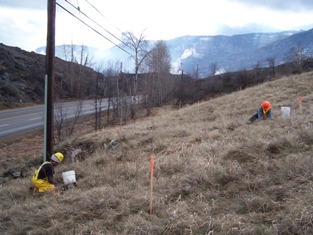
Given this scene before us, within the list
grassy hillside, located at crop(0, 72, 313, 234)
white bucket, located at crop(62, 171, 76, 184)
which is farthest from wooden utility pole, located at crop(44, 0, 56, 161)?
white bucket, located at crop(62, 171, 76, 184)

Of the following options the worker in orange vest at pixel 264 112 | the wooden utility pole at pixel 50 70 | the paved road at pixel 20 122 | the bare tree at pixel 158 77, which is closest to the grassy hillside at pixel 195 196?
the wooden utility pole at pixel 50 70

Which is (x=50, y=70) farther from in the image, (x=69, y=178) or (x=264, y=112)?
(x=264, y=112)

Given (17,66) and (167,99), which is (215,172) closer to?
(17,66)

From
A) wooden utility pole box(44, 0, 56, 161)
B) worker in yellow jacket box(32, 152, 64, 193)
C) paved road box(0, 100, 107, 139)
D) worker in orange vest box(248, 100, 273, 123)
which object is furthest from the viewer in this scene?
paved road box(0, 100, 107, 139)

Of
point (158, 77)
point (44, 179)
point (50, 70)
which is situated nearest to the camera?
point (44, 179)

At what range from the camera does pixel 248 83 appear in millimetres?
51188

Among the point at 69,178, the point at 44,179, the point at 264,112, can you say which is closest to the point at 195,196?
the point at 69,178

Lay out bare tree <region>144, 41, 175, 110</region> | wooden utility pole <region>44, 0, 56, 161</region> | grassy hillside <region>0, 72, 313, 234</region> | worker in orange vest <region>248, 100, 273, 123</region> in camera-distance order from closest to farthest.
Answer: grassy hillside <region>0, 72, 313, 234</region> < wooden utility pole <region>44, 0, 56, 161</region> < worker in orange vest <region>248, 100, 273, 123</region> < bare tree <region>144, 41, 175, 110</region>

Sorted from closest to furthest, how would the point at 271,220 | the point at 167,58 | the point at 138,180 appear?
the point at 271,220 < the point at 138,180 < the point at 167,58

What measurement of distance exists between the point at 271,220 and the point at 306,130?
136 inches

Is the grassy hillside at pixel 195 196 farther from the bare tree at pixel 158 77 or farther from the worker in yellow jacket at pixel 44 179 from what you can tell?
the bare tree at pixel 158 77

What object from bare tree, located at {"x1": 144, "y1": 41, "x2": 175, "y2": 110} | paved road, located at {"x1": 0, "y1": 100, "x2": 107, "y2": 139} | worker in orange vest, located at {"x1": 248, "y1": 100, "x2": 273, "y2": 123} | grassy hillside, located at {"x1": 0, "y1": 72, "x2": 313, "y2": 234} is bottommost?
paved road, located at {"x1": 0, "y1": 100, "x2": 107, "y2": 139}

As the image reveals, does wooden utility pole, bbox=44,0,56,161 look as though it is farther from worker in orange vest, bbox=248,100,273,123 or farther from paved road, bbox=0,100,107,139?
paved road, bbox=0,100,107,139

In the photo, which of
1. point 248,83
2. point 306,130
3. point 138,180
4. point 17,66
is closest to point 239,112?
point 306,130
